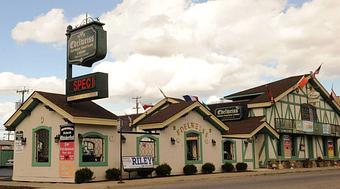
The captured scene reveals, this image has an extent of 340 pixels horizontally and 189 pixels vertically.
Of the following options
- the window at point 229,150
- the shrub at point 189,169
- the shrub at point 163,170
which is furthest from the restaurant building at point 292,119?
the shrub at point 163,170

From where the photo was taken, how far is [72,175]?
24812 mm

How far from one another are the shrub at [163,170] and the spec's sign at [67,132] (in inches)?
239

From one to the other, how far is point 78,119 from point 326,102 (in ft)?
112

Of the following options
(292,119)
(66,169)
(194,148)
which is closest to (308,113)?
(292,119)

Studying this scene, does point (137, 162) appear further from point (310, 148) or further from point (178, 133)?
point (310, 148)

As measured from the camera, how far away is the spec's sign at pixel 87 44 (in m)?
25.1

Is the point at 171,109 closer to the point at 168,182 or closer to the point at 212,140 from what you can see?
the point at 212,140

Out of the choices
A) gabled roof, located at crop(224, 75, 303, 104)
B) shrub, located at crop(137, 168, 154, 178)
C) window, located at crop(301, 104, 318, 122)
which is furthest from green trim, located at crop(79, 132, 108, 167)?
window, located at crop(301, 104, 318, 122)

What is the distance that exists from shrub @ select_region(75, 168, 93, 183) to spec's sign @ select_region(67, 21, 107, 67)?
571 cm

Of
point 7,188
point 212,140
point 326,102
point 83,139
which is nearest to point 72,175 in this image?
point 83,139

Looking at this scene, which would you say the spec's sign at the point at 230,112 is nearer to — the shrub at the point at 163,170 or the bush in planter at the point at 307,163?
the bush in planter at the point at 307,163

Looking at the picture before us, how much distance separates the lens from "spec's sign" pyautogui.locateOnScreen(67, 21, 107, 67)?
25.1m

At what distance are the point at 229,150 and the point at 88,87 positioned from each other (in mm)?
14477

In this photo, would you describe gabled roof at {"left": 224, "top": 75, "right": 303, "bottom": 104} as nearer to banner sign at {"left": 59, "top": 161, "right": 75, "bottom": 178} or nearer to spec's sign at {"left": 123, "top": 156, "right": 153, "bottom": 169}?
spec's sign at {"left": 123, "top": 156, "right": 153, "bottom": 169}
